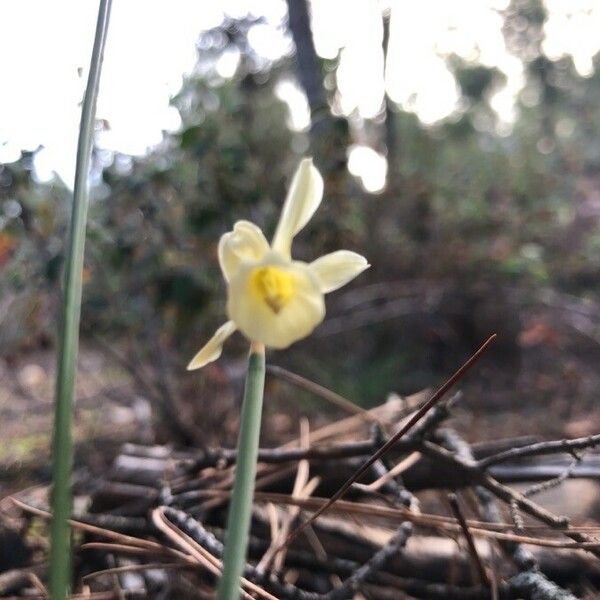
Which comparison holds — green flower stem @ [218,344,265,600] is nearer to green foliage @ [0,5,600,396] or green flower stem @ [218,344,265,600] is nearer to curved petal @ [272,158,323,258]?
curved petal @ [272,158,323,258]

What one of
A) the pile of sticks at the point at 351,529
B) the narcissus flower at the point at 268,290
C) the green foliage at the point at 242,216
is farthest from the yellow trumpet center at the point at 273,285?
the green foliage at the point at 242,216

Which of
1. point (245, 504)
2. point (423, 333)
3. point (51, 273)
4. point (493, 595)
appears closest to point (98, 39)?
point (245, 504)

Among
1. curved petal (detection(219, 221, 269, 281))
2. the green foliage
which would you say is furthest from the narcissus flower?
the green foliage

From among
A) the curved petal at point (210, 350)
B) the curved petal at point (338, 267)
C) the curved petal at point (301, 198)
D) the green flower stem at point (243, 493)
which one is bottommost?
the green flower stem at point (243, 493)

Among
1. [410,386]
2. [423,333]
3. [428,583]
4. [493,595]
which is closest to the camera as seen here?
[493,595]

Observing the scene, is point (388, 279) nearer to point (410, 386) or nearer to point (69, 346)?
point (410, 386)

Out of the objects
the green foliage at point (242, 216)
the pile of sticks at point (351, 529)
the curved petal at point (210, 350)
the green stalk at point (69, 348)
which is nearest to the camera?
the green stalk at point (69, 348)

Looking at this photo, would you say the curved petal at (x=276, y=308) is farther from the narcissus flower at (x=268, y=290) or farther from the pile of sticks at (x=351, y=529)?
the pile of sticks at (x=351, y=529)
